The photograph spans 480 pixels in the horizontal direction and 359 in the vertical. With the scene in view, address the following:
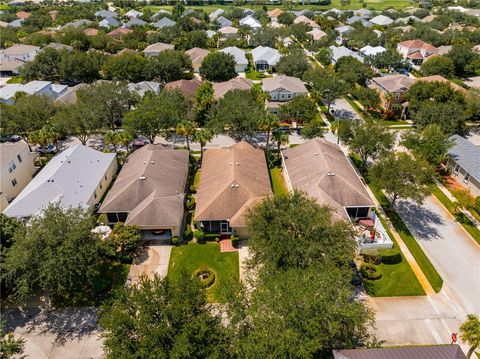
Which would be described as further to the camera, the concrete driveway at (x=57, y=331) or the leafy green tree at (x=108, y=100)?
the leafy green tree at (x=108, y=100)

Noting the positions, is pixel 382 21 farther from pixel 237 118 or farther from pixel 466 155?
pixel 237 118

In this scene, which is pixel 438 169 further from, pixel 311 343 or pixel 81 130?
pixel 81 130

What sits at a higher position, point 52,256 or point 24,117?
point 52,256

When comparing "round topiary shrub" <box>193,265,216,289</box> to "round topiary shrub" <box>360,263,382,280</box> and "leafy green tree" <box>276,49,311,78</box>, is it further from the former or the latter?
"leafy green tree" <box>276,49,311,78</box>

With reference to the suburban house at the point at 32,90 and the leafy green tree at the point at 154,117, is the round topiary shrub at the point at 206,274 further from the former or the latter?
the suburban house at the point at 32,90

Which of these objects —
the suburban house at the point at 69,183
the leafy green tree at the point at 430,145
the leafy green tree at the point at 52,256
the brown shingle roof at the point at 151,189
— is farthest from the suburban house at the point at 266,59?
the leafy green tree at the point at 52,256

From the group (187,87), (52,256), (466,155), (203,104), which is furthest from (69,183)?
(466,155)
